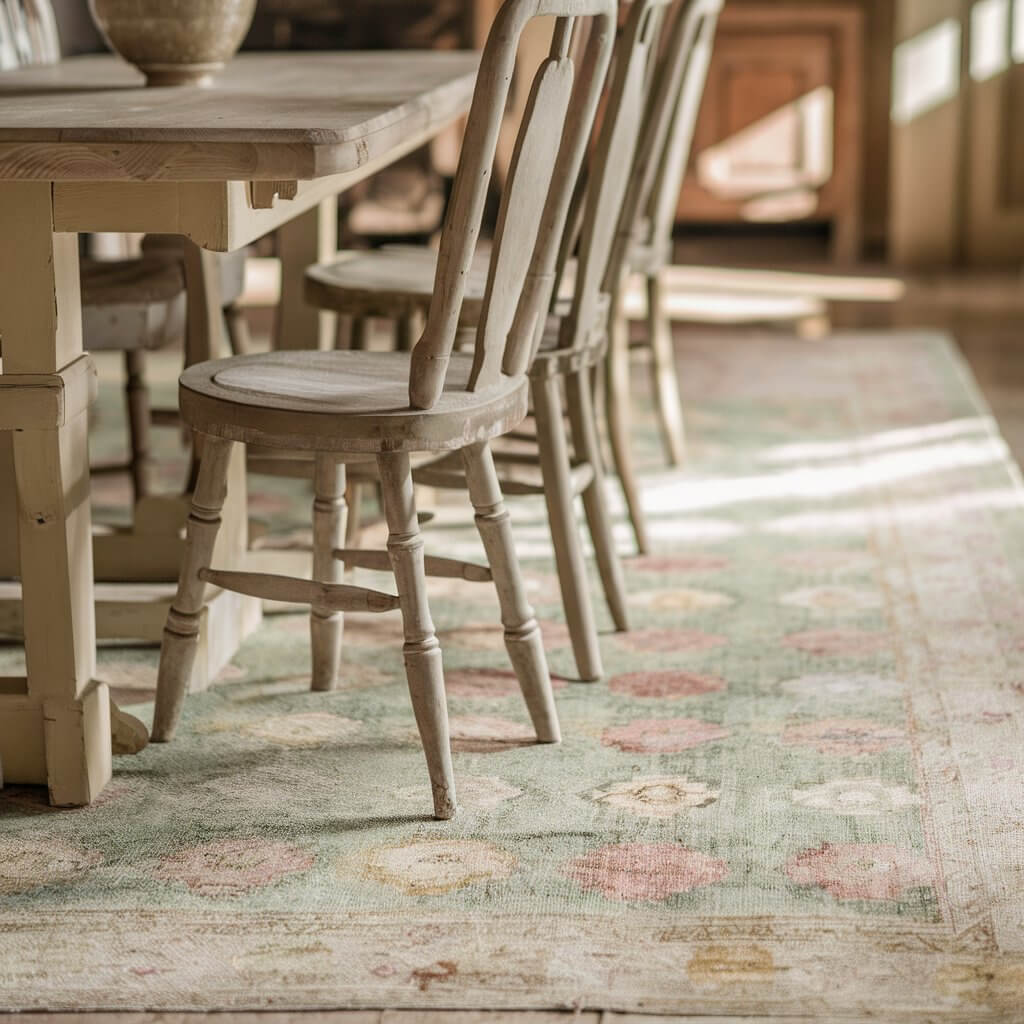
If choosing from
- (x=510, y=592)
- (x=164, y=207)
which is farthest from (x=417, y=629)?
(x=164, y=207)

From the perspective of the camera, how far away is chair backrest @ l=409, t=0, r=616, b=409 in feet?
5.41

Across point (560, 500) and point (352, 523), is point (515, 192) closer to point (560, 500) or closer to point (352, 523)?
point (560, 500)

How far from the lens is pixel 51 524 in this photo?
5.84 ft

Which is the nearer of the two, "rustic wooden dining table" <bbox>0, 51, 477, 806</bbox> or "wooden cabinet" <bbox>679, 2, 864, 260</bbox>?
"rustic wooden dining table" <bbox>0, 51, 477, 806</bbox>

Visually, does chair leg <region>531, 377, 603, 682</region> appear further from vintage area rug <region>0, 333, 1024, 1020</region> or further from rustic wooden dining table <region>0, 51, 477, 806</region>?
rustic wooden dining table <region>0, 51, 477, 806</region>

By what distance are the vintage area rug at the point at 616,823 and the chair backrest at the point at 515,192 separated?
0.49 m

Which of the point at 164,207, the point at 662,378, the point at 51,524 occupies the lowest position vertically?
the point at 662,378

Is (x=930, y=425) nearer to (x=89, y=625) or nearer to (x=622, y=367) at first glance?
(x=622, y=367)

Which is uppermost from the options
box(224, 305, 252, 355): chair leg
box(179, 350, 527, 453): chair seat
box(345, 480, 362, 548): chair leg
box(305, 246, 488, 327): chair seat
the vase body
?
the vase body

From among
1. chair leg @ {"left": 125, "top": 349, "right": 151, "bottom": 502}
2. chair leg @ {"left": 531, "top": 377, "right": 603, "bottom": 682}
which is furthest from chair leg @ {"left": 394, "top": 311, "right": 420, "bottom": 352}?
chair leg @ {"left": 531, "top": 377, "right": 603, "bottom": 682}

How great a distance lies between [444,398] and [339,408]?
0.12m

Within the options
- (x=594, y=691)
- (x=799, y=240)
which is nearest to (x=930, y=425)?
(x=594, y=691)

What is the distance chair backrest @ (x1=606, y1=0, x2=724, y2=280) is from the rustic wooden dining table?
20.9 inches

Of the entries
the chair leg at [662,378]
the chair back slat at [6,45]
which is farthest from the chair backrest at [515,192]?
the chair back slat at [6,45]
